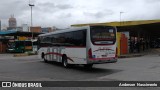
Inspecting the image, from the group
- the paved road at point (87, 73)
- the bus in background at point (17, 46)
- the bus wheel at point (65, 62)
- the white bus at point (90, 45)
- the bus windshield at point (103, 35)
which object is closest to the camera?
the paved road at point (87, 73)

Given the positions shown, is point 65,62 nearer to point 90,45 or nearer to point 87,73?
point 90,45

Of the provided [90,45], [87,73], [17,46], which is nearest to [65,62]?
[90,45]

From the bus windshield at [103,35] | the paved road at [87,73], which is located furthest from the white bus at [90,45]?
the paved road at [87,73]

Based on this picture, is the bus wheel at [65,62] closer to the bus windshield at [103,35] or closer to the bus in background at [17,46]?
the bus windshield at [103,35]

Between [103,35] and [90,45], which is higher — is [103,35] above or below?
above

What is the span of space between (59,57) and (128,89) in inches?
491

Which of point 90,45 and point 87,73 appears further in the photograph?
point 90,45

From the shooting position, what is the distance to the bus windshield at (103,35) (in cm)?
1898

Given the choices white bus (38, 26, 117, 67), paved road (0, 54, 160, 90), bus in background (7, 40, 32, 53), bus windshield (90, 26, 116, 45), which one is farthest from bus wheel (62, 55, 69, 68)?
bus in background (7, 40, 32, 53)

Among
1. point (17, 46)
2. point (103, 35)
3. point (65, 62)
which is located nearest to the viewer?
point (103, 35)

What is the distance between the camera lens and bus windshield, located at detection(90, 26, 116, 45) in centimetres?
1898

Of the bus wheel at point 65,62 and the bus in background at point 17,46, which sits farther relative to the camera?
the bus in background at point 17,46

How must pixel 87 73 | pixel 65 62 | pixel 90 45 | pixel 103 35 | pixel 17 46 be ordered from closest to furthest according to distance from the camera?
pixel 87 73 → pixel 90 45 → pixel 103 35 → pixel 65 62 → pixel 17 46

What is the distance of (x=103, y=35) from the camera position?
1930 cm
